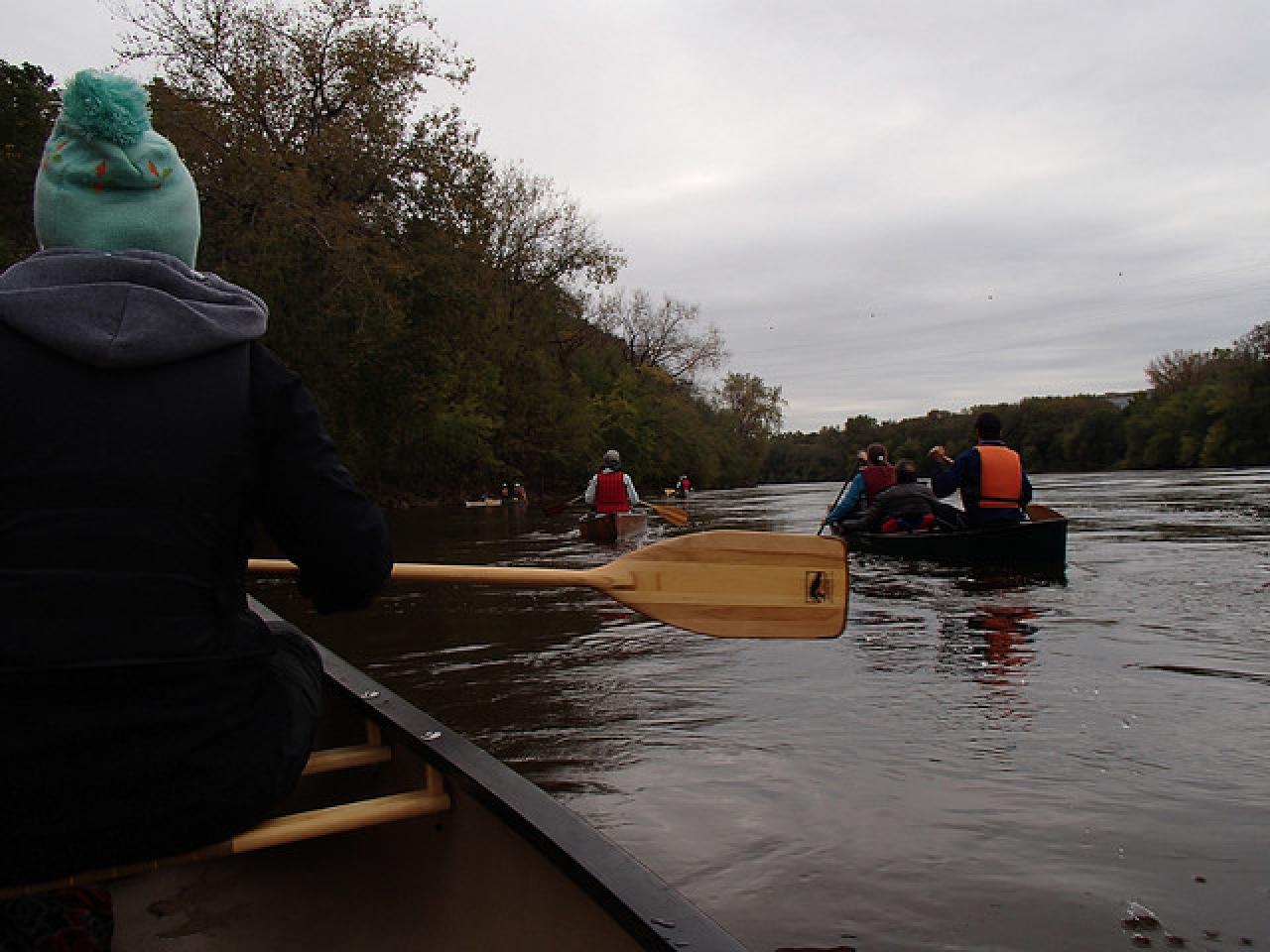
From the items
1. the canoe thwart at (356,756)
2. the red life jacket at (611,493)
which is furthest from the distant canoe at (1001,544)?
the canoe thwart at (356,756)

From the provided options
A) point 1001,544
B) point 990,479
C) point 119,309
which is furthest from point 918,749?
point 990,479

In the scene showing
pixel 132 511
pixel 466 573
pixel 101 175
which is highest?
pixel 101 175

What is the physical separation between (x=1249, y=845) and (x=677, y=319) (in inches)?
2194

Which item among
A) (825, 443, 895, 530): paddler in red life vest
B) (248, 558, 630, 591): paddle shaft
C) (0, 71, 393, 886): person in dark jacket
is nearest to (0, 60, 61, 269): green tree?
(825, 443, 895, 530): paddler in red life vest

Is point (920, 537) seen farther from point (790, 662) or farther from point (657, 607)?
point (657, 607)

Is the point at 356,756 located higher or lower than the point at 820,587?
lower

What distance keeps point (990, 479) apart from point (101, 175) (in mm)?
9033

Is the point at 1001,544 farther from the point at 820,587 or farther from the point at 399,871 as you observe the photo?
the point at 399,871

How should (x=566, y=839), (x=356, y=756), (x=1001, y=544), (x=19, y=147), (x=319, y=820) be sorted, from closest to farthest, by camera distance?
(x=566, y=839) < (x=319, y=820) < (x=356, y=756) < (x=1001, y=544) < (x=19, y=147)

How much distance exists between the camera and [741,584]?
3418 millimetres

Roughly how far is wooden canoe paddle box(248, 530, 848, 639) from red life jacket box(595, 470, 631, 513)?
10.2 metres

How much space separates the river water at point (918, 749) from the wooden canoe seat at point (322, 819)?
0.95m

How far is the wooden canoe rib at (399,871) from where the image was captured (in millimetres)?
1774

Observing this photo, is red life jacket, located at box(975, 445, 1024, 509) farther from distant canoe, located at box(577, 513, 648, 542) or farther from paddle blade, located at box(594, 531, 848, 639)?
paddle blade, located at box(594, 531, 848, 639)
